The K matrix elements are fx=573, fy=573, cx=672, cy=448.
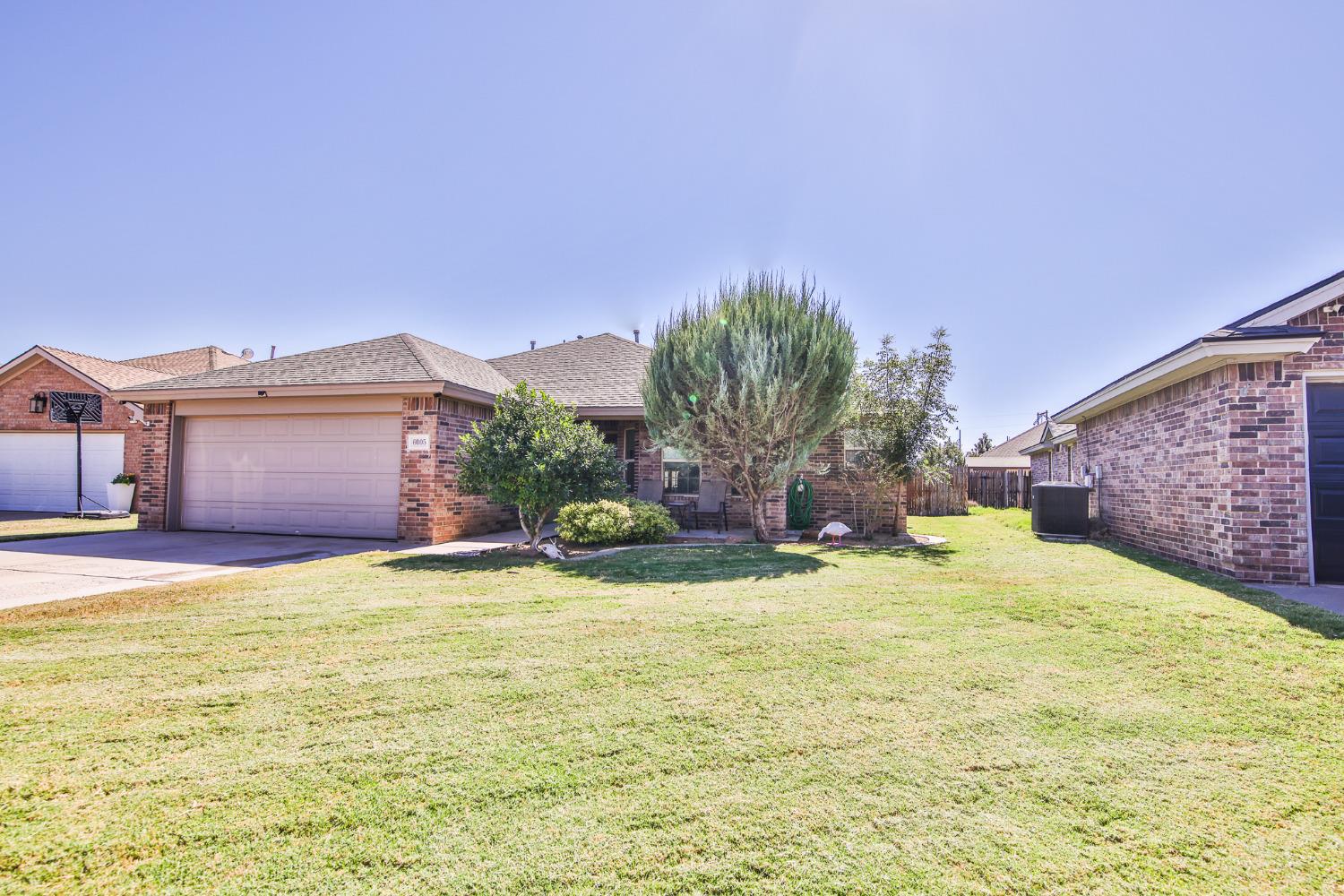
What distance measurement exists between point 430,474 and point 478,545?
1434 mm

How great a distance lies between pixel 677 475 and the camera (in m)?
12.1

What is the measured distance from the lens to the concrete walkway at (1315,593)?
17.4 ft

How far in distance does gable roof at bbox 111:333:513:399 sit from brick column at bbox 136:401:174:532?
22.9 inches

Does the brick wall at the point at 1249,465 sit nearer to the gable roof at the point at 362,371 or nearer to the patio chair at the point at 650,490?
the patio chair at the point at 650,490

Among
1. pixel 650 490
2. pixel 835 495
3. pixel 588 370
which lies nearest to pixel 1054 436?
pixel 835 495

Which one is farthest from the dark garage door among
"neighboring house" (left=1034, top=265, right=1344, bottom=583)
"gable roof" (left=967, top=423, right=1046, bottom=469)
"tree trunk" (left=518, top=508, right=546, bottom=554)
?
"gable roof" (left=967, top=423, right=1046, bottom=469)

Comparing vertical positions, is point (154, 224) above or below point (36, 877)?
above

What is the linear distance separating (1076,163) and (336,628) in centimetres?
1166

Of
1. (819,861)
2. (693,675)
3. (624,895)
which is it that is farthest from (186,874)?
(693,675)

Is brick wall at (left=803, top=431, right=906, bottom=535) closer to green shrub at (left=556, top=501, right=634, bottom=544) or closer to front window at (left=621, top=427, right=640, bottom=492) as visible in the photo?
front window at (left=621, top=427, right=640, bottom=492)

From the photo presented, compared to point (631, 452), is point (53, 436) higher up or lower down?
higher up

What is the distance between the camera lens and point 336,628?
4.23 metres

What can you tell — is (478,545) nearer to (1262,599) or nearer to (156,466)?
(156,466)

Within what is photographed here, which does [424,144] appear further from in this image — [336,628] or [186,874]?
[186,874]
